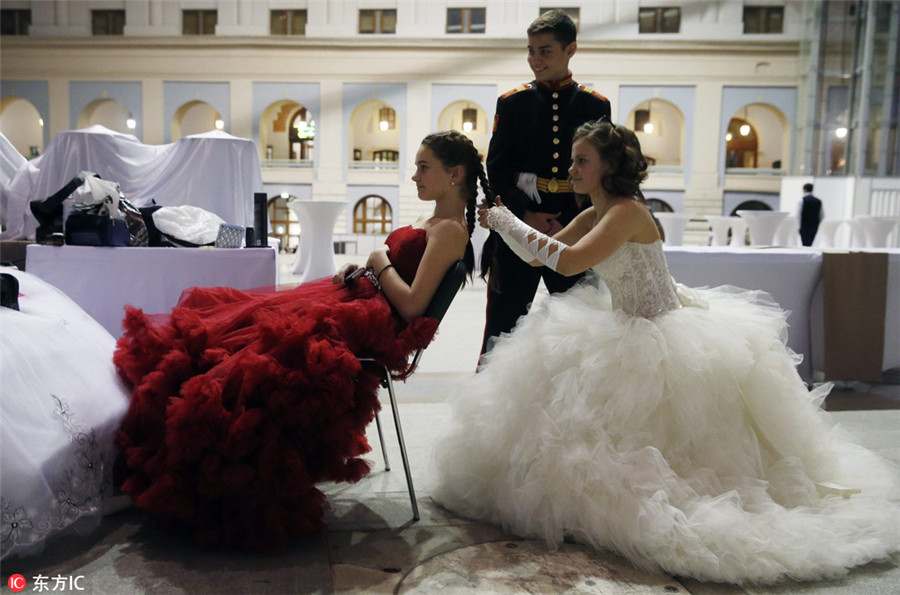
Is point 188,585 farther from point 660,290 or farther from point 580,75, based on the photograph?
point 580,75

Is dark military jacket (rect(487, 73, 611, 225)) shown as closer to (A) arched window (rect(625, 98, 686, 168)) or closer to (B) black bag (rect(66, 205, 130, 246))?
(B) black bag (rect(66, 205, 130, 246))

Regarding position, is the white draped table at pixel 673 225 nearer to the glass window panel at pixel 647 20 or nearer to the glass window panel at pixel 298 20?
the glass window panel at pixel 647 20

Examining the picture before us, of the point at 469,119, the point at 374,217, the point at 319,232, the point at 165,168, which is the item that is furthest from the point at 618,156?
the point at 469,119

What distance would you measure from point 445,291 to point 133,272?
7.26ft

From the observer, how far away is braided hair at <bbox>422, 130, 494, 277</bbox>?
2623 mm

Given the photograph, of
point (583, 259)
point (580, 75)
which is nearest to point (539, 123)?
point (583, 259)

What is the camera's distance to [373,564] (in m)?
2.16

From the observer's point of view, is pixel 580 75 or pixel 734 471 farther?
pixel 580 75

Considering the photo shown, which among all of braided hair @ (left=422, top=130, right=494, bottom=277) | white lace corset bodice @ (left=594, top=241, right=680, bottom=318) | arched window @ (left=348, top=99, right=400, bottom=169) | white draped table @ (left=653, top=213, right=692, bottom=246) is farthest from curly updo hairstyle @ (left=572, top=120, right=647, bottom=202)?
arched window @ (left=348, top=99, right=400, bottom=169)

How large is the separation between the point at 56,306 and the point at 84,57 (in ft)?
73.1

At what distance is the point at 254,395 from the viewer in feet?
7.16

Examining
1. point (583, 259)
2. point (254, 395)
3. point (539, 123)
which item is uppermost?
point (539, 123)

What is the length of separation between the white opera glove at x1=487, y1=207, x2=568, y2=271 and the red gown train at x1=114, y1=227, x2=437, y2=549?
457 millimetres

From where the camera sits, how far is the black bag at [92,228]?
3.86 metres
